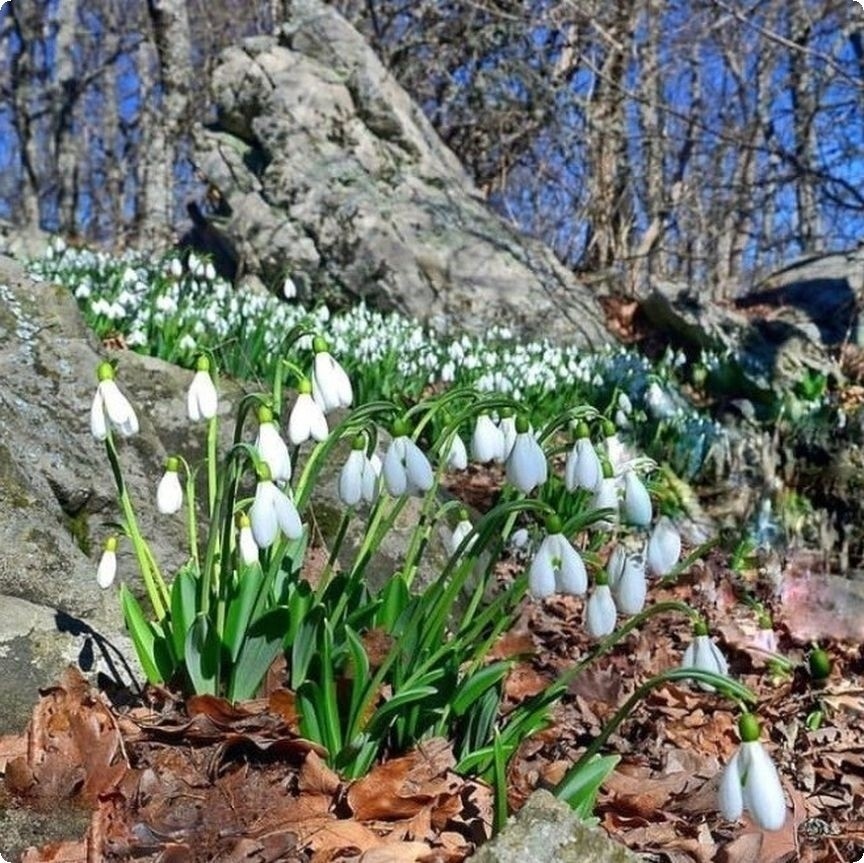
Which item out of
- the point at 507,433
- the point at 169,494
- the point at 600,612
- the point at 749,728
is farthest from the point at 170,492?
the point at 749,728

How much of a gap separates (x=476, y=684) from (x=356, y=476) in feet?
1.44

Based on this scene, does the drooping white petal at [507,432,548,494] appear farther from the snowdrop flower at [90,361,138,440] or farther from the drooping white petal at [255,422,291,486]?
the snowdrop flower at [90,361,138,440]

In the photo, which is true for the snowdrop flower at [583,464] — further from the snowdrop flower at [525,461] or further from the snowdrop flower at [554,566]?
the snowdrop flower at [554,566]

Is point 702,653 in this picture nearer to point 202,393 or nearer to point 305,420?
point 305,420

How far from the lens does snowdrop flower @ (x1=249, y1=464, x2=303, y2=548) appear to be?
1838 mm

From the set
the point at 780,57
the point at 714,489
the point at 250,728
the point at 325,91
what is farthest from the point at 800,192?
the point at 250,728

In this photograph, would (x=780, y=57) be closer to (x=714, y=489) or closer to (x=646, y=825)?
(x=714, y=489)

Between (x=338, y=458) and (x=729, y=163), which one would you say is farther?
(x=729, y=163)

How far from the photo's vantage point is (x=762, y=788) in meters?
1.48

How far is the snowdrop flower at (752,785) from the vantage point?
1481mm

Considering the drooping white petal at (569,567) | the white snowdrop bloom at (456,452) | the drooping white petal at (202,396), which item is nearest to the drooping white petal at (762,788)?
the drooping white petal at (569,567)

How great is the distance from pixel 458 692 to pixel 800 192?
10642mm

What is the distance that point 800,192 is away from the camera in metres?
11.5

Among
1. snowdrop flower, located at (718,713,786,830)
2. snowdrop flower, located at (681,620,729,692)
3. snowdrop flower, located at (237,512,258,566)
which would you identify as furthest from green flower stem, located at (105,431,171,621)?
snowdrop flower, located at (718,713,786,830)
